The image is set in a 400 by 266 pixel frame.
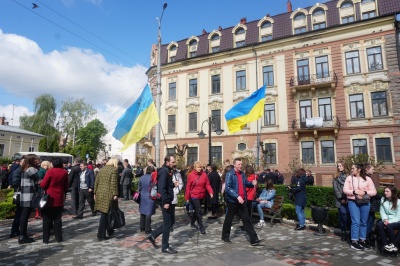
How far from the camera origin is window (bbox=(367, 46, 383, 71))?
21812 millimetres

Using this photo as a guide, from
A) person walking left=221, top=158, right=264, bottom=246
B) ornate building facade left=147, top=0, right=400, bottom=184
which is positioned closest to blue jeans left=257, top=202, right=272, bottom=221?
person walking left=221, top=158, right=264, bottom=246

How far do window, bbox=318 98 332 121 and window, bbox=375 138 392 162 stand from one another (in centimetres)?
410

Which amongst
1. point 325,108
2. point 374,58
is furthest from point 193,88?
point 374,58

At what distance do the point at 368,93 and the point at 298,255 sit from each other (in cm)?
2108

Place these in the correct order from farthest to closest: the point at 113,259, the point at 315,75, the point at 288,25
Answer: the point at 288,25, the point at 315,75, the point at 113,259

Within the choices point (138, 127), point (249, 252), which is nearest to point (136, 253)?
point (249, 252)

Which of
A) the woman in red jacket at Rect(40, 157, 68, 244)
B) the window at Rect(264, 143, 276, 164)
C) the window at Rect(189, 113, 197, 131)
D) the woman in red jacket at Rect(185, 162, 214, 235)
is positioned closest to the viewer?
the woman in red jacket at Rect(40, 157, 68, 244)

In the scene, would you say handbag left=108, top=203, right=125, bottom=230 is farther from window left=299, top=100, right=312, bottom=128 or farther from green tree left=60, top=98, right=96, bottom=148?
green tree left=60, top=98, right=96, bottom=148

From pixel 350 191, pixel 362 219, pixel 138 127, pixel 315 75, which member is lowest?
pixel 362 219

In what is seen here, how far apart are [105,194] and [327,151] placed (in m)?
20.9

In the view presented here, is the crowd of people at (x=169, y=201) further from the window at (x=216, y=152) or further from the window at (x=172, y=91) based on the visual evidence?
the window at (x=172, y=91)

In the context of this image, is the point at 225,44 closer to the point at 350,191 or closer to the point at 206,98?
the point at 206,98

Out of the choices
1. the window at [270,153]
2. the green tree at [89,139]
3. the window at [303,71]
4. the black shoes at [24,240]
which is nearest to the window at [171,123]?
the window at [270,153]

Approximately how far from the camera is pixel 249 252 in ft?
18.9
